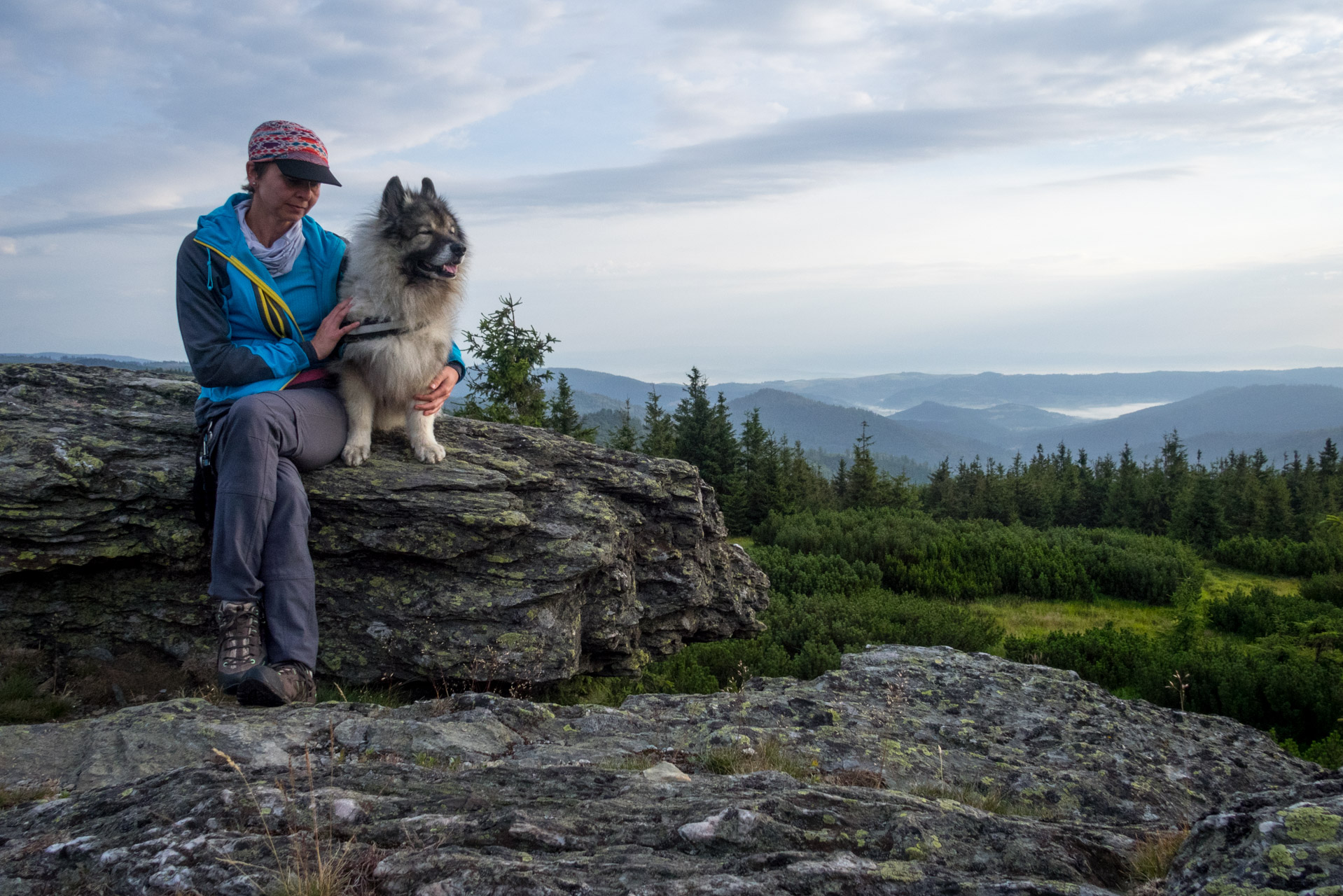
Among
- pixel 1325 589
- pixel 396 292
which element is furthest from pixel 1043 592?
pixel 396 292

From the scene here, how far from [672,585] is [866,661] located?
2.33 m

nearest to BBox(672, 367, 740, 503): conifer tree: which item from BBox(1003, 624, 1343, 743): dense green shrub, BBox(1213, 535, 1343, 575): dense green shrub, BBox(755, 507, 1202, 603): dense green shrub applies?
BBox(755, 507, 1202, 603): dense green shrub

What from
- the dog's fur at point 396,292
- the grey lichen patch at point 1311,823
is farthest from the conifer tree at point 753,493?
the grey lichen patch at point 1311,823

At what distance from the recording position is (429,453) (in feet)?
22.4

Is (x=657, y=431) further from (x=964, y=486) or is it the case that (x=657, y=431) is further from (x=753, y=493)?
(x=964, y=486)

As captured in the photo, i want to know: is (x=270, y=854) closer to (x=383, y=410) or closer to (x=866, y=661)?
(x=383, y=410)

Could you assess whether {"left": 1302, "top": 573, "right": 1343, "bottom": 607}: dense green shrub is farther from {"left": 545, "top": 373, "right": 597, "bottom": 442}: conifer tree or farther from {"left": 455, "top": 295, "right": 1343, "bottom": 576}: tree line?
{"left": 545, "top": 373, "right": 597, "bottom": 442}: conifer tree

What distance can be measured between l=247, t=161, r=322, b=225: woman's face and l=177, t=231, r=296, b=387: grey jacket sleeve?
1.76 feet

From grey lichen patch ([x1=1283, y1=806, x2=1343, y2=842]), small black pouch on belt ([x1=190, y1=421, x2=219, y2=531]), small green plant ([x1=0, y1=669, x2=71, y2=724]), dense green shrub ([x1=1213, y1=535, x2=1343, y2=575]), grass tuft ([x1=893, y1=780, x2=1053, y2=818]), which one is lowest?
dense green shrub ([x1=1213, y1=535, x2=1343, y2=575])

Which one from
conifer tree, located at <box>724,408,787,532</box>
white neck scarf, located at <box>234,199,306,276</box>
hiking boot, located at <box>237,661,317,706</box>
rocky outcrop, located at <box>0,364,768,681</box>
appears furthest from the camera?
conifer tree, located at <box>724,408,787,532</box>

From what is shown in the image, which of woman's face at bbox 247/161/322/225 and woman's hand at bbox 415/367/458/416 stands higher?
woman's face at bbox 247/161/322/225

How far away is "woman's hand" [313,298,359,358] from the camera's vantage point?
5.81m

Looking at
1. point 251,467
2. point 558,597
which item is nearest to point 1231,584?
point 558,597

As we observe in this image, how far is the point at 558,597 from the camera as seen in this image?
6.82 meters
